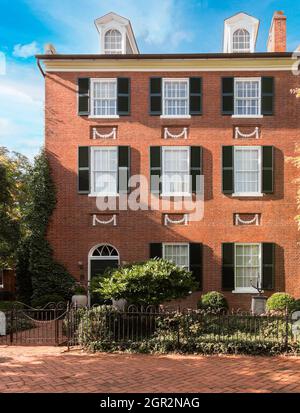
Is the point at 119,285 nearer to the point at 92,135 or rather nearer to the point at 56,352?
the point at 56,352

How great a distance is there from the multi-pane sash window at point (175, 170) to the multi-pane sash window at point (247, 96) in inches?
112

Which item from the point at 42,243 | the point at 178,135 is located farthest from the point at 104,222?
the point at 178,135

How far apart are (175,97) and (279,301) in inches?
360

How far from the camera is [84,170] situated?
1853cm

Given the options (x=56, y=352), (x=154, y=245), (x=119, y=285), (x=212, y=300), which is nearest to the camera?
(x=56, y=352)

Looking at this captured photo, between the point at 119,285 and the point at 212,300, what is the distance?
5979 mm

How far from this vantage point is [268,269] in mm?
18031

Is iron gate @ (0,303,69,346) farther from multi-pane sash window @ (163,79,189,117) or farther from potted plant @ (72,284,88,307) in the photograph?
multi-pane sash window @ (163,79,189,117)

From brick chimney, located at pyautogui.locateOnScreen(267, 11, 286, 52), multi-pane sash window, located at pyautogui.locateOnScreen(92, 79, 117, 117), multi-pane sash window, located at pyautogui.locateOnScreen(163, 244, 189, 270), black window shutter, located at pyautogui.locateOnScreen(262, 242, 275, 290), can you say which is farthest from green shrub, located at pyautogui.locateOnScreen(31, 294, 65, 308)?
brick chimney, located at pyautogui.locateOnScreen(267, 11, 286, 52)

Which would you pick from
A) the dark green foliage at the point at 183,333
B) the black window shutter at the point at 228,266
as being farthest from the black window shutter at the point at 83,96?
the dark green foliage at the point at 183,333

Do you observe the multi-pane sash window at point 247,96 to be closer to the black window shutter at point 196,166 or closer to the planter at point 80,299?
the black window shutter at point 196,166

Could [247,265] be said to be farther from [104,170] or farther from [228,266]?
[104,170]

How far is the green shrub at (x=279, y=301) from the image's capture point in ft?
53.3
